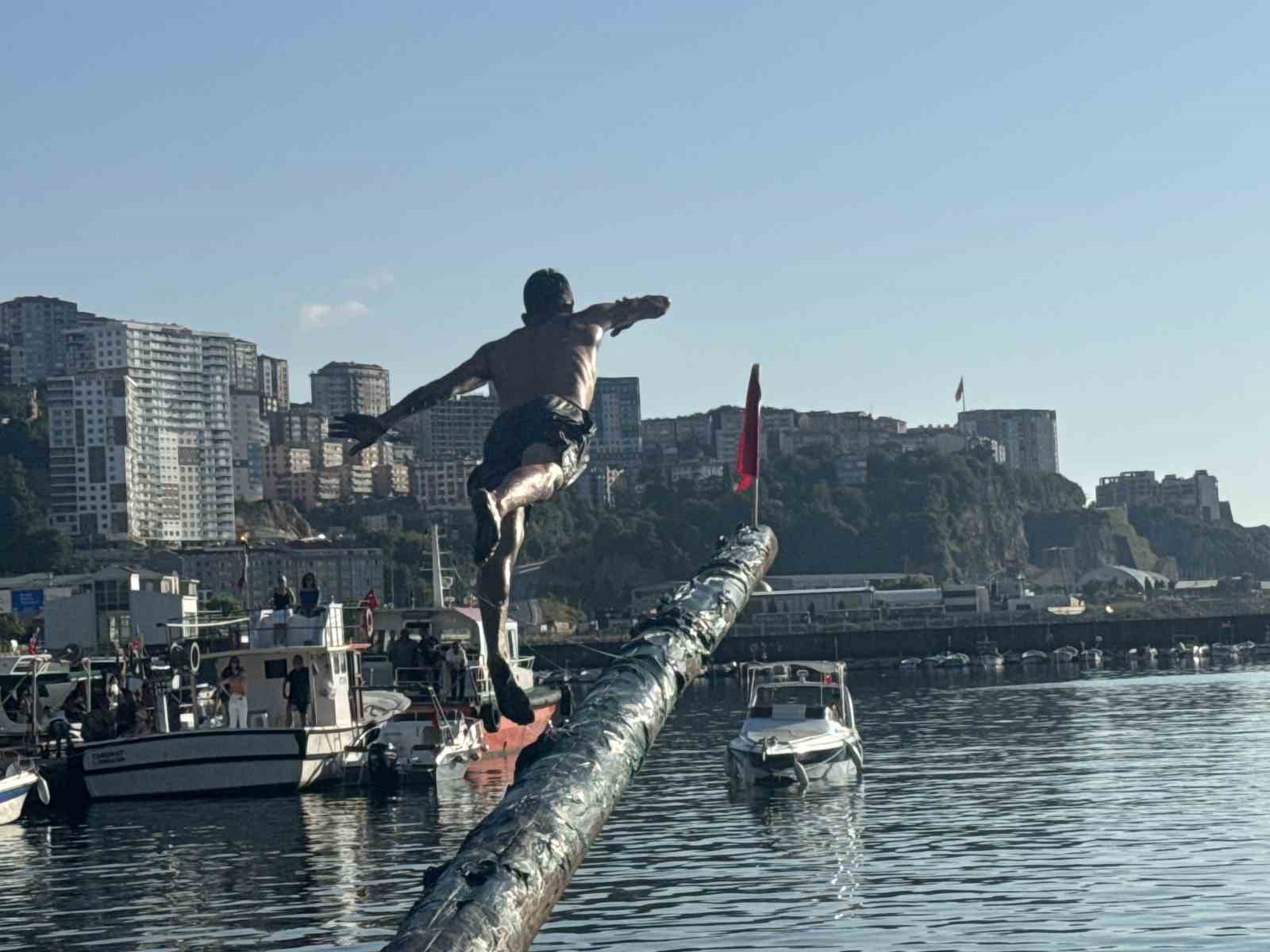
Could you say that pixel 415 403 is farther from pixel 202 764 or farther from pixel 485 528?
pixel 202 764

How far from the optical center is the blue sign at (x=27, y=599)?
157 metres

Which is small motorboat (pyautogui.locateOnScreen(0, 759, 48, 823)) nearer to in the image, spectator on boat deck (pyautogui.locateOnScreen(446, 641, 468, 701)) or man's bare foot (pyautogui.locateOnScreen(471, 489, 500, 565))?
spectator on boat deck (pyautogui.locateOnScreen(446, 641, 468, 701))

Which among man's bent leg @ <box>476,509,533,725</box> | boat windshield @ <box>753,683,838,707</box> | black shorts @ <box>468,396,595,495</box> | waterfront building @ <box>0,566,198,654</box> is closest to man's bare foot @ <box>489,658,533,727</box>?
man's bent leg @ <box>476,509,533,725</box>

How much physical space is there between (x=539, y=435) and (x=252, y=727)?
41.2m

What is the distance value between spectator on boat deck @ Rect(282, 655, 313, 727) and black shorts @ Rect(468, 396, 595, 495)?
124ft

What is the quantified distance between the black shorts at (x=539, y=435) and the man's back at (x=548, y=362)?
3.8 inches

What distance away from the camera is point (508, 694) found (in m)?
8.25

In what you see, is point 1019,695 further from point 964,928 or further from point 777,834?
point 964,928

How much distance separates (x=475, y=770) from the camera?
5122 centimetres

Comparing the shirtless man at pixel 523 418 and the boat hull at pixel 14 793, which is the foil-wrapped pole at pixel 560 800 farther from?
the boat hull at pixel 14 793

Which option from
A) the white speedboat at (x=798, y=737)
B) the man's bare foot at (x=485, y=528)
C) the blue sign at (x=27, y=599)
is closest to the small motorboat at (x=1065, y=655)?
the blue sign at (x=27, y=599)

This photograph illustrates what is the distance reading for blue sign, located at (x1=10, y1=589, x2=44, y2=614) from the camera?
15700cm

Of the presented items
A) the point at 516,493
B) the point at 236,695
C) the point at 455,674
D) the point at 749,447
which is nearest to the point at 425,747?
the point at 236,695

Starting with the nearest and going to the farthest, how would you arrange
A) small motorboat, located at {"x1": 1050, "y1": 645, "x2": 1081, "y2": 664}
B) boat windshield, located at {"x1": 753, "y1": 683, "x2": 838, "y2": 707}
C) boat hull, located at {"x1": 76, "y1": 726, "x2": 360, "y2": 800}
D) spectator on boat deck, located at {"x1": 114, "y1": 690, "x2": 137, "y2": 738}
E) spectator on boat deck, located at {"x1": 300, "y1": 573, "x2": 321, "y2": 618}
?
spectator on boat deck, located at {"x1": 300, "y1": 573, "x2": 321, "y2": 618} → boat hull, located at {"x1": 76, "y1": 726, "x2": 360, "y2": 800} → spectator on boat deck, located at {"x1": 114, "y1": 690, "x2": 137, "y2": 738} → boat windshield, located at {"x1": 753, "y1": 683, "x2": 838, "y2": 707} → small motorboat, located at {"x1": 1050, "y1": 645, "x2": 1081, "y2": 664}
